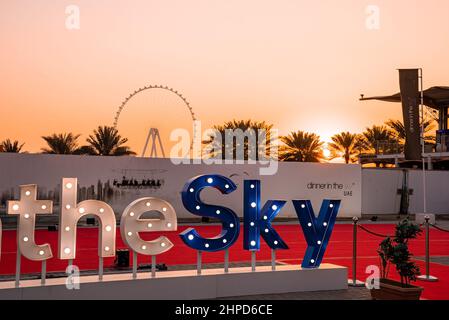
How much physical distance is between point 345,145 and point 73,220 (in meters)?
56.8

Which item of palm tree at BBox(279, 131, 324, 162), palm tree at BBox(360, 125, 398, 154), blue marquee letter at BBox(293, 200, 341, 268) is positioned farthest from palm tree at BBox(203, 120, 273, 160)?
blue marquee letter at BBox(293, 200, 341, 268)

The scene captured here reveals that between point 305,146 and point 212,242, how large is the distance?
49695 mm

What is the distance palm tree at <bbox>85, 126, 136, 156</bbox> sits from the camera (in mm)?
52812

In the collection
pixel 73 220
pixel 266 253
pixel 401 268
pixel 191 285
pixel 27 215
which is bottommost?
pixel 266 253

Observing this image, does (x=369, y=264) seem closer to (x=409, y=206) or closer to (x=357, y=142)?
(x=409, y=206)

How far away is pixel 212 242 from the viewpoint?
38.7 feet

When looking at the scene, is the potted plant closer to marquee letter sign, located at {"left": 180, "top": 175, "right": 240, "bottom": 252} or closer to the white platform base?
the white platform base

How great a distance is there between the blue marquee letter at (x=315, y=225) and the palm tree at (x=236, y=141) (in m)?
41.4

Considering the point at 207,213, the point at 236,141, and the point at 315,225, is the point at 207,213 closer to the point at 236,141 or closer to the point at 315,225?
the point at 315,225

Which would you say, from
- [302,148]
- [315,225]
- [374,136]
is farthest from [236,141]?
[315,225]

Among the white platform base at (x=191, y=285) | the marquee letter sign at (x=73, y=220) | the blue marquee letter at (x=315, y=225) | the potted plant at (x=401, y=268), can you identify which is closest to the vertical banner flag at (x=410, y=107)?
the blue marquee letter at (x=315, y=225)

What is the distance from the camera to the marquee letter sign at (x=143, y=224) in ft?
36.3

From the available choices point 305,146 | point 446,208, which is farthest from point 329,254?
point 305,146

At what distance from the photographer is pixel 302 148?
60.6 meters
